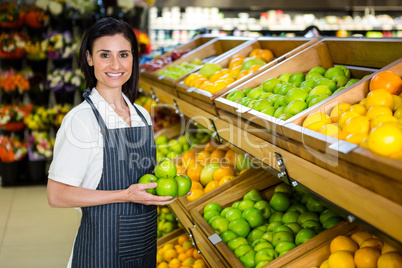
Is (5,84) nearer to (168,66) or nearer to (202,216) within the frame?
(168,66)

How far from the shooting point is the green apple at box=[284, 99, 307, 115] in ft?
5.22

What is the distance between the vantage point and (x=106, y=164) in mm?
1664

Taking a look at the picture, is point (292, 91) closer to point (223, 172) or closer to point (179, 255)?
point (223, 172)

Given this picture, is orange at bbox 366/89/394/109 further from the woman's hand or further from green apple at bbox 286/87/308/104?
the woman's hand

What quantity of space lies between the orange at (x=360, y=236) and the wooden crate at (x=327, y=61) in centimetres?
44

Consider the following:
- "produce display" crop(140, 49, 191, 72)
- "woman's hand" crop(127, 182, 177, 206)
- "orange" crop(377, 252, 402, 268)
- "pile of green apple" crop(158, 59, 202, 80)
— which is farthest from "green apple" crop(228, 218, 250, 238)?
"produce display" crop(140, 49, 191, 72)

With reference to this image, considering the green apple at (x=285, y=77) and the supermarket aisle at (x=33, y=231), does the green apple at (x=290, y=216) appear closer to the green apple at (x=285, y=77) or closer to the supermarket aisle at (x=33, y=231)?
the green apple at (x=285, y=77)

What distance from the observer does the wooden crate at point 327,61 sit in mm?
1654

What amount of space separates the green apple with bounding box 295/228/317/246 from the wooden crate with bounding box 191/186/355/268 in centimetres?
14

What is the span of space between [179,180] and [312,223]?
1.97 feet

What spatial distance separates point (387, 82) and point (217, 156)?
1.58 meters

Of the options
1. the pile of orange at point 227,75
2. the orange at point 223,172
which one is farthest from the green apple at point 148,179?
the orange at point 223,172

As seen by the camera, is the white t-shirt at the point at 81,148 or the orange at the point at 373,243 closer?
the orange at the point at 373,243

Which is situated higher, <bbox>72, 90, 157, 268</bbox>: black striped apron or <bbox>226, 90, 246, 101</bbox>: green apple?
<bbox>226, 90, 246, 101</bbox>: green apple
